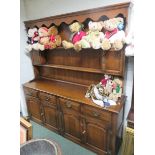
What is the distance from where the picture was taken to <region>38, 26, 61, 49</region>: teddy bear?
2.11 metres

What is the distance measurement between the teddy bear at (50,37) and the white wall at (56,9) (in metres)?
0.28

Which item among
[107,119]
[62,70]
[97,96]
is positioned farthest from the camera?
[62,70]

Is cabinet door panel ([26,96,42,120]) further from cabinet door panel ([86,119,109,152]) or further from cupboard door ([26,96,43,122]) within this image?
cabinet door panel ([86,119,109,152])

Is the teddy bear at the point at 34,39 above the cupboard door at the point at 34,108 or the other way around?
above

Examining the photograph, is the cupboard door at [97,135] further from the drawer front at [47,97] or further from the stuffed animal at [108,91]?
the drawer front at [47,97]

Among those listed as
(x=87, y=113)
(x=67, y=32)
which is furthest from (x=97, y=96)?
(x=67, y=32)

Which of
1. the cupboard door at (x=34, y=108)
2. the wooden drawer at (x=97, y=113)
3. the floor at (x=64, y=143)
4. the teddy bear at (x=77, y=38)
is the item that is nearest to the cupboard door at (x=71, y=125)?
the floor at (x=64, y=143)

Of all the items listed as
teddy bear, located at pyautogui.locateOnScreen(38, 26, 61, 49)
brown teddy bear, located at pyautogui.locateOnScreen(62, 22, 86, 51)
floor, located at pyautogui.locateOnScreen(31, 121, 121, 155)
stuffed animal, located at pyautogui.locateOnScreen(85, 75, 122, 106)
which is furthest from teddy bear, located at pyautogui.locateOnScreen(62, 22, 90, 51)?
floor, located at pyautogui.locateOnScreen(31, 121, 121, 155)

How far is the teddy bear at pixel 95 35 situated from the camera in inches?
65.2

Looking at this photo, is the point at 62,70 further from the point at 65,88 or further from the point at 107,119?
the point at 107,119

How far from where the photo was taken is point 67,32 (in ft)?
7.01

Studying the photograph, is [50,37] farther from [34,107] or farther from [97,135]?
[97,135]
